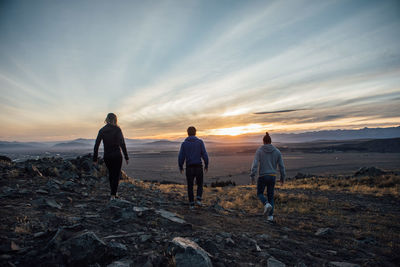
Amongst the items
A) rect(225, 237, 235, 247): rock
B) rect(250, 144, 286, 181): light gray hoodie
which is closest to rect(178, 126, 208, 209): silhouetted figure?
rect(250, 144, 286, 181): light gray hoodie

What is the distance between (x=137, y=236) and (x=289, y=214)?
20.6 feet

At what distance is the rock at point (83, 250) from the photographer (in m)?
2.58

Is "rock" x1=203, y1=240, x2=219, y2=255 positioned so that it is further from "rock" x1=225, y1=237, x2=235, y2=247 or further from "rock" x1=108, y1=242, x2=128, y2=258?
"rock" x1=108, y1=242, x2=128, y2=258

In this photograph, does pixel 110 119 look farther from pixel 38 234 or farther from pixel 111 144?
pixel 38 234

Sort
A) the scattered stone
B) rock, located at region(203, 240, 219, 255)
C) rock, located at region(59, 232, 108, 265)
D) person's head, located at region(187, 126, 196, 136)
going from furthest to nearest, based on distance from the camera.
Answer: person's head, located at region(187, 126, 196, 136) → rock, located at region(203, 240, 219, 255) → the scattered stone → rock, located at region(59, 232, 108, 265)

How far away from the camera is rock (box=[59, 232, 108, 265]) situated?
2.58 metres

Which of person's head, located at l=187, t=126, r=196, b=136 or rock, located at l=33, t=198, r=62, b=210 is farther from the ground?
person's head, located at l=187, t=126, r=196, b=136

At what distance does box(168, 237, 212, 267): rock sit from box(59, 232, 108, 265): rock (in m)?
1.01

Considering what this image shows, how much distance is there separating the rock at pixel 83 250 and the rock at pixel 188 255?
1007 millimetres

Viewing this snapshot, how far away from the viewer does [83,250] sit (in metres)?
2.69

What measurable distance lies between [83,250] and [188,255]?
1485 mm

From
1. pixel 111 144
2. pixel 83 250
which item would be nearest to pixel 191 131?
pixel 111 144

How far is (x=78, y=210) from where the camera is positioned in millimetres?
5094

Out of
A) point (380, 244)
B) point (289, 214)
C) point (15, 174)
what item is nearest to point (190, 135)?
point (289, 214)
